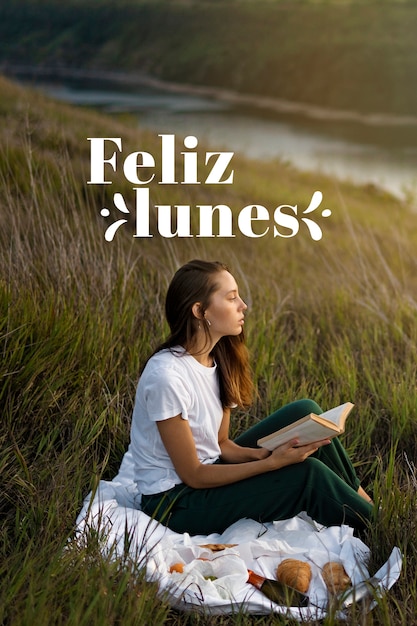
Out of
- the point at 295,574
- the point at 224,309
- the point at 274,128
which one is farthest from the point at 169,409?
the point at 274,128

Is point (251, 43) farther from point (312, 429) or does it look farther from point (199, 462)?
point (312, 429)

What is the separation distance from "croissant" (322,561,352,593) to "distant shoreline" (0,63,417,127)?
43.0 meters

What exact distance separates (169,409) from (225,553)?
447 mm

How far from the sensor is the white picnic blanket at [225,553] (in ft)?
7.22

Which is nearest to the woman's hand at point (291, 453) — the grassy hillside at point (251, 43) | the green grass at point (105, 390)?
the green grass at point (105, 390)

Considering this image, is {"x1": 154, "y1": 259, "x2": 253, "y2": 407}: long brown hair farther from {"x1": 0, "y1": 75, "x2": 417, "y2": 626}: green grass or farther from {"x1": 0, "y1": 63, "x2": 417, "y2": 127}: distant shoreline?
{"x1": 0, "y1": 63, "x2": 417, "y2": 127}: distant shoreline

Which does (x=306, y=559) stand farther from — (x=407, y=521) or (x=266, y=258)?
(x=266, y=258)

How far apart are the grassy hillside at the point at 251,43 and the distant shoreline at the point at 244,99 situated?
0.49 metres

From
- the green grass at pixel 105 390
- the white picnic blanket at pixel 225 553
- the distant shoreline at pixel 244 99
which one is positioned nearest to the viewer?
the green grass at pixel 105 390

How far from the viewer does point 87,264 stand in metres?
3.76

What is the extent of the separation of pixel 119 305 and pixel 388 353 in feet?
4.21

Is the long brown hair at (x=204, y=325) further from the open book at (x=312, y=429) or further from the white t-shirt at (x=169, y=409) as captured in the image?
the open book at (x=312, y=429)

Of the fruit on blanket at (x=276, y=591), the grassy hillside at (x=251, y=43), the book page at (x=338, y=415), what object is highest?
the grassy hillside at (x=251, y=43)

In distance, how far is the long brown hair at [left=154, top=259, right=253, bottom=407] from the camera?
102 inches
